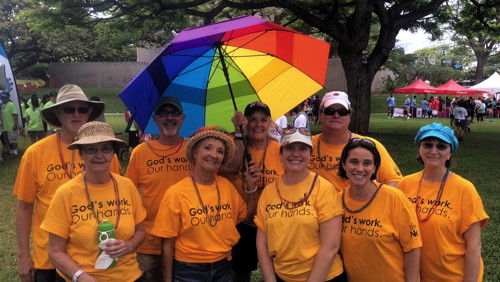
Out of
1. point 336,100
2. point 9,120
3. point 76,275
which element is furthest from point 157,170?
point 9,120

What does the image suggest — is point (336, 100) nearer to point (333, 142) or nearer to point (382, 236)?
point (333, 142)

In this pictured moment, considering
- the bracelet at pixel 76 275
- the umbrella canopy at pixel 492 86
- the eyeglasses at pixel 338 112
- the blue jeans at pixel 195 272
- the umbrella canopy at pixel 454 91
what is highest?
the umbrella canopy at pixel 492 86

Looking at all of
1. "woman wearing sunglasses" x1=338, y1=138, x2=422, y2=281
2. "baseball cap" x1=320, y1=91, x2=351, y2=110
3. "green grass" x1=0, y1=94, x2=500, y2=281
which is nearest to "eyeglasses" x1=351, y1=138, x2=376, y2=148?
"woman wearing sunglasses" x1=338, y1=138, x2=422, y2=281

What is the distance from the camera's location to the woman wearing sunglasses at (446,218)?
8.49ft

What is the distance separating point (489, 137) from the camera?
16969 millimetres

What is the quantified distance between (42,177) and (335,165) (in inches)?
85.2

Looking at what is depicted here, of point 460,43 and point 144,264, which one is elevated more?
point 460,43

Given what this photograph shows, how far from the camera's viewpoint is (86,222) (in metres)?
2.52

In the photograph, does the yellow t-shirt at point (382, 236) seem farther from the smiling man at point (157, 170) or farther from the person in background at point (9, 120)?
the person in background at point (9, 120)

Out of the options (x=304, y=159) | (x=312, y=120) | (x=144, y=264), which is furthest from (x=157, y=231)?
(x=312, y=120)

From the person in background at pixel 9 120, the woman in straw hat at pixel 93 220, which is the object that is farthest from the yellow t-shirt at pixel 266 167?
the person in background at pixel 9 120

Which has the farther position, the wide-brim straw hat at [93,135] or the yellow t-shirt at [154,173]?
the yellow t-shirt at [154,173]

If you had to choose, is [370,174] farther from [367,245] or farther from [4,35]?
[4,35]

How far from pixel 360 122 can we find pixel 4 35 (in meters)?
33.0
